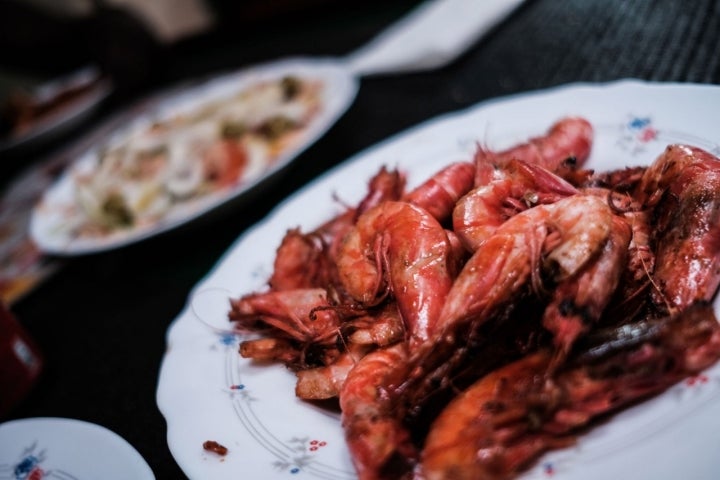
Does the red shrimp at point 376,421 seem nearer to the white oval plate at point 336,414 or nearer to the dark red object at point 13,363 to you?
the white oval plate at point 336,414

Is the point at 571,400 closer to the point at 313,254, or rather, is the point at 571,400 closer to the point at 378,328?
the point at 378,328

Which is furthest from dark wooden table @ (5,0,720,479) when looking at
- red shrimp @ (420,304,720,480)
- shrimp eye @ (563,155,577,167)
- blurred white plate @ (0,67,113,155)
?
blurred white plate @ (0,67,113,155)

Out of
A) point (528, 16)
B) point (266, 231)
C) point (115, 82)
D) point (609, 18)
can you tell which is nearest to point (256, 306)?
point (266, 231)

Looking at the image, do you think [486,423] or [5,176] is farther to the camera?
[5,176]

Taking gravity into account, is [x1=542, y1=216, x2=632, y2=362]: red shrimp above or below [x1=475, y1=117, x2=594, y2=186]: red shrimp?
above

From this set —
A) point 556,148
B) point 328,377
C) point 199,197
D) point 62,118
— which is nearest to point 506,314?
point 328,377

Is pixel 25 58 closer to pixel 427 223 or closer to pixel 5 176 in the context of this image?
pixel 5 176

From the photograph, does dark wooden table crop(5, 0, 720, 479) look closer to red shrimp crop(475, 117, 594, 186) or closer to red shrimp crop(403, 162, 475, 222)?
→ red shrimp crop(475, 117, 594, 186)
